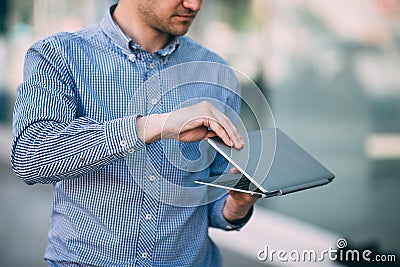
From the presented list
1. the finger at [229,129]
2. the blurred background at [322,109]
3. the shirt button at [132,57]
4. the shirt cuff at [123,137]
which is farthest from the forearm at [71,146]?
the blurred background at [322,109]

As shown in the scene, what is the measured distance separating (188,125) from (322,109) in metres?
2.83

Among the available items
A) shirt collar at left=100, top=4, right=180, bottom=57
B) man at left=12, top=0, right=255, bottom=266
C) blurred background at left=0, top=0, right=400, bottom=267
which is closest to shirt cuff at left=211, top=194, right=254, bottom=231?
man at left=12, top=0, right=255, bottom=266

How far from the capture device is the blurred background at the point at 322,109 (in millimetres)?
4074

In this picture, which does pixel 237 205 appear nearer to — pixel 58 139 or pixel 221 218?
pixel 221 218

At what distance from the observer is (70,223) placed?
6.89 feet

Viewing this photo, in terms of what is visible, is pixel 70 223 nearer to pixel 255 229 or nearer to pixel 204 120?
pixel 204 120

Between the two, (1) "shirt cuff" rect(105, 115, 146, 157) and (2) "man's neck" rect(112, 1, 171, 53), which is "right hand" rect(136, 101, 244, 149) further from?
(2) "man's neck" rect(112, 1, 171, 53)

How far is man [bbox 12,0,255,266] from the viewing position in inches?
72.5

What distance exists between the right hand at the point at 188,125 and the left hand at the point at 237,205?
335 mm

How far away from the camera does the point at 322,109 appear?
4500mm

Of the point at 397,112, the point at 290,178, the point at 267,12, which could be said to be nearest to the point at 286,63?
the point at 267,12

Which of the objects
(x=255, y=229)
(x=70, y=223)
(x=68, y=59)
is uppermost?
(x=255, y=229)

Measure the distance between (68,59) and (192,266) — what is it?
0.69 m

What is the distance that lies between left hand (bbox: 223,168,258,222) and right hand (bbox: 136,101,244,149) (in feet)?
1.10
